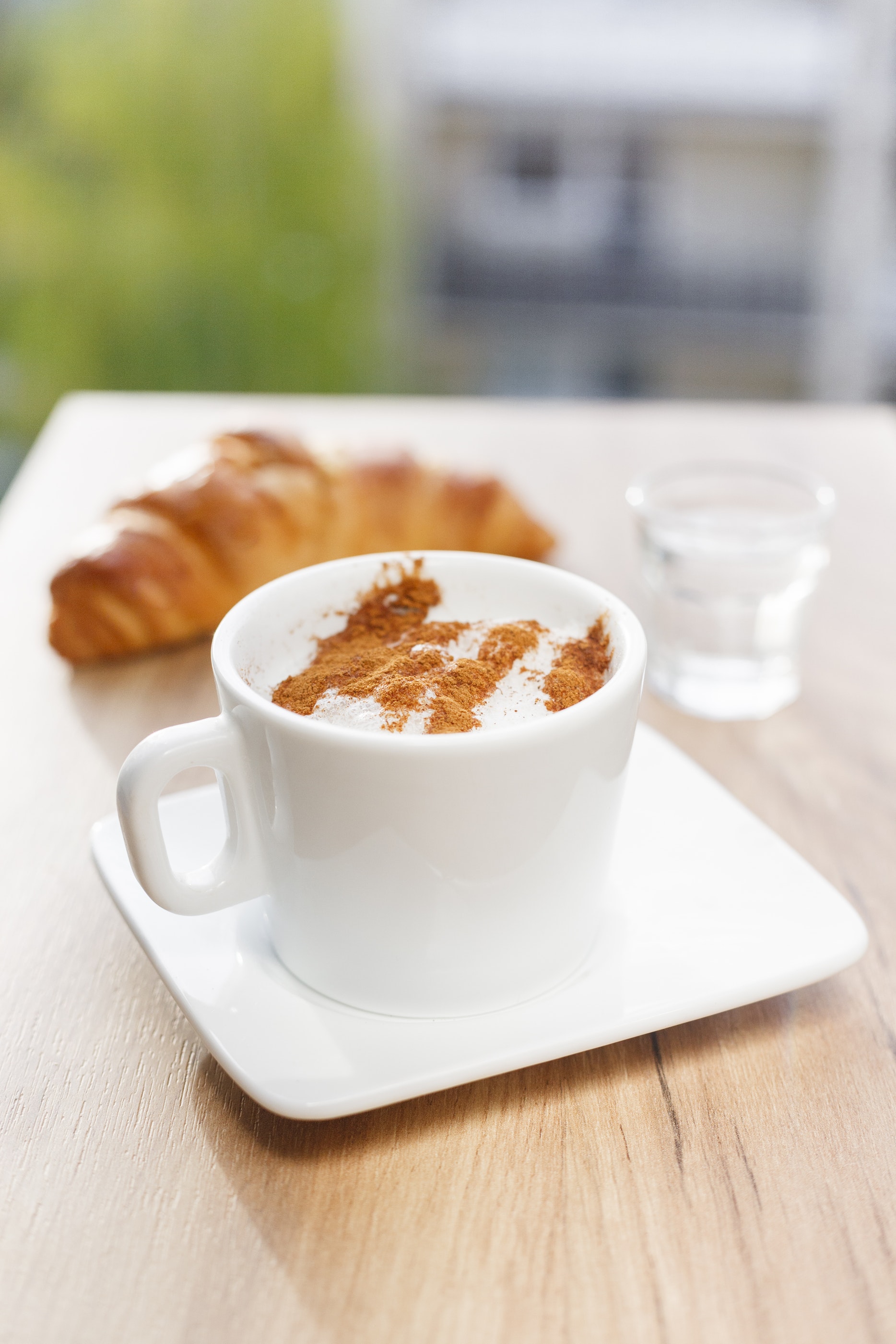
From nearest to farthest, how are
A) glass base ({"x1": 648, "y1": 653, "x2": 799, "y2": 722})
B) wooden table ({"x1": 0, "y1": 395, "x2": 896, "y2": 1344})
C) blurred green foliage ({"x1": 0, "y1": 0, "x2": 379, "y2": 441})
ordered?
wooden table ({"x1": 0, "y1": 395, "x2": 896, "y2": 1344})
glass base ({"x1": 648, "y1": 653, "x2": 799, "y2": 722})
blurred green foliage ({"x1": 0, "y1": 0, "x2": 379, "y2": 441})

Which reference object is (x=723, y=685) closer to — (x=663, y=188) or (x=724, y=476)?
(x=724, y=476)

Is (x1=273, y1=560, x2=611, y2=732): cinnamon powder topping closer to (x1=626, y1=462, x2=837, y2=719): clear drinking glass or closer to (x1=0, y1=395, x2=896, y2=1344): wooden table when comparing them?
(x1=0, y1=395, x2=896, y2=1344): wooden table

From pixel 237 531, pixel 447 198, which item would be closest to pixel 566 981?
pixel 237 531

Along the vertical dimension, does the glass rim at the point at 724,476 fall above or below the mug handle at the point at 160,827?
below

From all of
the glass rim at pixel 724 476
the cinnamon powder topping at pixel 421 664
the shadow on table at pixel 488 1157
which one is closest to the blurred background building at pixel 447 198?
the glass rim at pixel 724 476

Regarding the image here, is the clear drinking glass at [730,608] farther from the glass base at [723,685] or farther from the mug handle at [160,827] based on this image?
the mug handle at [160,827]

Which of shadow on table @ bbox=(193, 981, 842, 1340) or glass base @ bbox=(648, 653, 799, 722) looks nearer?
shadow on table @ bbox=(193, 981, 842, 1340)

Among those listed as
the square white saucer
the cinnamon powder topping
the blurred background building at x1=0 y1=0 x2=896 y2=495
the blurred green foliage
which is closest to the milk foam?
the cinnamon powder topping
